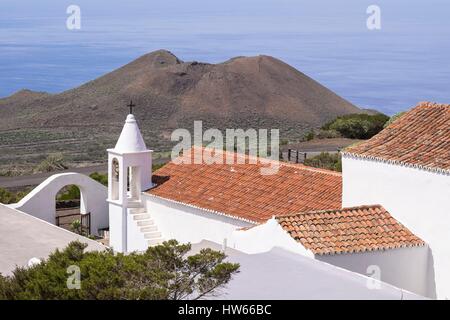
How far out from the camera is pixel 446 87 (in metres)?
69.1

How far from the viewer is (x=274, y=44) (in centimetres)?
12412

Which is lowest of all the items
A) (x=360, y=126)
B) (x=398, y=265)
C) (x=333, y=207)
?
(x=360, y=126)

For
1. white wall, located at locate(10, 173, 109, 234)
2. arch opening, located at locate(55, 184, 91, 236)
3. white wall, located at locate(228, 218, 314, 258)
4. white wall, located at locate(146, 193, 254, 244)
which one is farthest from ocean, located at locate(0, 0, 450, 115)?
white wall, located at locate(228, 218, 314, 258)

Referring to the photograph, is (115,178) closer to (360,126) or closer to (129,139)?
(129,139)

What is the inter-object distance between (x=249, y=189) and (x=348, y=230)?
184 inches

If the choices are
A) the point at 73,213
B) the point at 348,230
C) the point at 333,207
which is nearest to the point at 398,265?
the point at 348,230

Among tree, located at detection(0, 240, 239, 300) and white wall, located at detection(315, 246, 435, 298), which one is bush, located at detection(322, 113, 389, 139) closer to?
white wall, located at detection(315, 246, 435, 298)

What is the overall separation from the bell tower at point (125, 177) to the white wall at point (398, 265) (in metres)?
7.72

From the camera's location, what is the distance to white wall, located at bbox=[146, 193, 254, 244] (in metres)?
19.9

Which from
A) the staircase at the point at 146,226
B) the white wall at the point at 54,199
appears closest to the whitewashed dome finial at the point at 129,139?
the staircase at the point at 146,226

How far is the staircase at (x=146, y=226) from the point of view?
21.8 meters

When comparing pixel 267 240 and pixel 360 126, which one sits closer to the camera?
pixel 267 240

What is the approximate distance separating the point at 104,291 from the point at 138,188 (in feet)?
36.6
